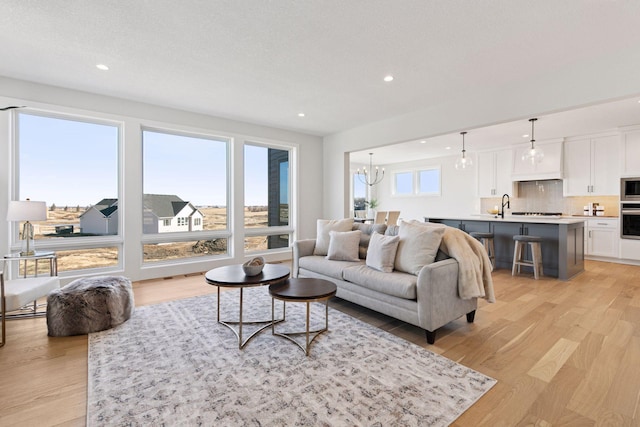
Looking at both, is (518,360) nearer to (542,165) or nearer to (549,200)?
(542,165)

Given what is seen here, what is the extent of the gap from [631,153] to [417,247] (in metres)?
5.89

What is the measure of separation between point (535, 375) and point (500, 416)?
24.7 inches

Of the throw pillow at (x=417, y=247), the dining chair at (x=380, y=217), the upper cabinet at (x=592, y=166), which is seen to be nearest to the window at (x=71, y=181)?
the throw pillow at (x=417, y=247)

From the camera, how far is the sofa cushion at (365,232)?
3.79 m

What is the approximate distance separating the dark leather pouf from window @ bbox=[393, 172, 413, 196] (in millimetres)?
8757

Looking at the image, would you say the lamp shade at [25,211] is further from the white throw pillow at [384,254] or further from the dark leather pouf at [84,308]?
the white throw pillow at [384,254]

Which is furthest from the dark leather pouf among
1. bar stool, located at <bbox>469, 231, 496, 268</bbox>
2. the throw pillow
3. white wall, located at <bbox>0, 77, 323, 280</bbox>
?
bar stool, located at <bbox>469, 231, 496, 268</bbox>

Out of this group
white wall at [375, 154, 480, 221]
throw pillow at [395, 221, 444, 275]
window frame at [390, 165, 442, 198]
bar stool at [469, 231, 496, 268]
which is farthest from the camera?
window frame at [390, 165, 442, 198]

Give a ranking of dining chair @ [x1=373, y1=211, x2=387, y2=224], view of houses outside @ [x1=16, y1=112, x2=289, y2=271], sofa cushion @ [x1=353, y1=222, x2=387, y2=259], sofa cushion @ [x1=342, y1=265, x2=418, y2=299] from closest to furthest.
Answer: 1. sofa cushion @ [x1=342, y1=265, x2=418, y2=299]
2. sofa cushion @ [x1=353, y1=222, x2=387, y2=259]
3. view of houses outside @ [x1=16, y1=112, x2=289, y2=271]
4. dining chair @ [x1=373, y1=211, x2=387, y2=224]

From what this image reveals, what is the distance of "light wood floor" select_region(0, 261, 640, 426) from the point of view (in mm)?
1712

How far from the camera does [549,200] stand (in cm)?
721

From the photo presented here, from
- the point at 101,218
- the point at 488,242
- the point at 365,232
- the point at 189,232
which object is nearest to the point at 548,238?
the point at 488,242

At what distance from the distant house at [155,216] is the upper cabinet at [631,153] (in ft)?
26.7

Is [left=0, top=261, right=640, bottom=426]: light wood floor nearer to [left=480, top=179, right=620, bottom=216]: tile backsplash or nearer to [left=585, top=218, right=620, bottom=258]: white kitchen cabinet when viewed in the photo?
[left=585, top=218, right=620, bottom=258]: white kitchen cabinet
